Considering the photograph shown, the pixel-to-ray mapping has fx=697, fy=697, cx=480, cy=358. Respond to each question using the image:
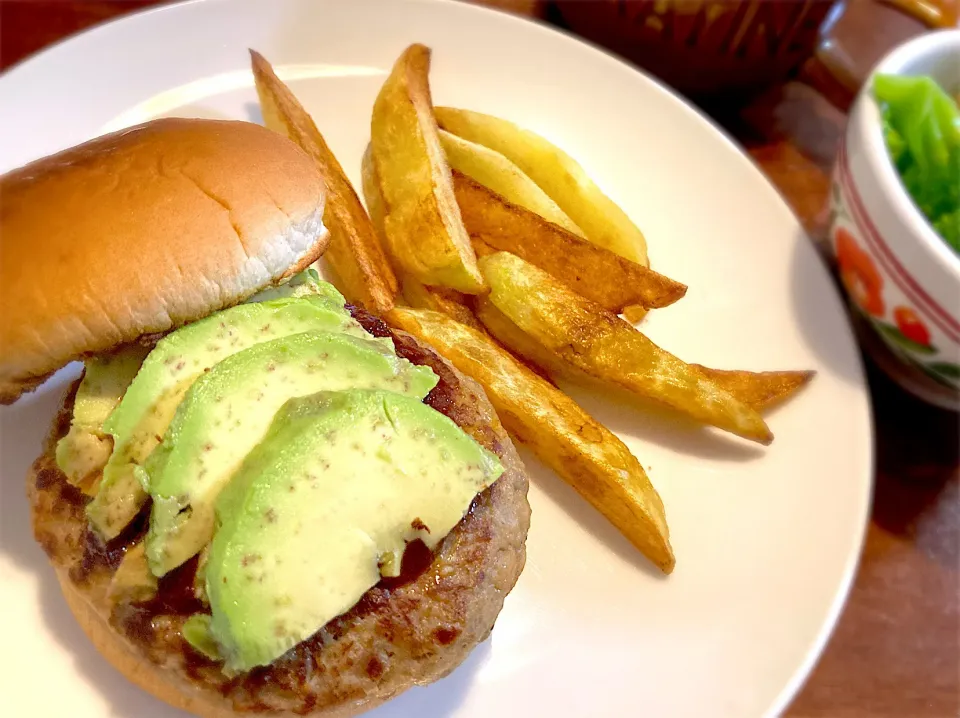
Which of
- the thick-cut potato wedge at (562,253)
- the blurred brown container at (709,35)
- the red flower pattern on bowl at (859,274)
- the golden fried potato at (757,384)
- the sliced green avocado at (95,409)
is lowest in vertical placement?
the sliced green avocado at (95,409)

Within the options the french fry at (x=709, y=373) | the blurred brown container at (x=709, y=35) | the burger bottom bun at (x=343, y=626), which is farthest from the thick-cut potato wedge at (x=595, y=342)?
the blurred brown container at (x=709, y=35)

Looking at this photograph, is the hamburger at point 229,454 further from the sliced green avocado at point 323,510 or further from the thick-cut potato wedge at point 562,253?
the thick-cut potato wedge at point 562,253

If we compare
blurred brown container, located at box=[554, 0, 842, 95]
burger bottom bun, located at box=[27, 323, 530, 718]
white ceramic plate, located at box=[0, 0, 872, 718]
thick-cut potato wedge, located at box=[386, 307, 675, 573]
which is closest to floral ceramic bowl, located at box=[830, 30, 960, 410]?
white ceramic plate, located at box=[0, 0, 872, 718]

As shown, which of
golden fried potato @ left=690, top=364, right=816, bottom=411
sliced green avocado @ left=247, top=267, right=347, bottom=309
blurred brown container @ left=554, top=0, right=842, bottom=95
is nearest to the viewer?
sliced green avocado @ left=247, top=267, right=347, bottom=309

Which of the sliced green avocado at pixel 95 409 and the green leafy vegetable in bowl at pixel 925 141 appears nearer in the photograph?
the sliced green avocado at pixel 95 409

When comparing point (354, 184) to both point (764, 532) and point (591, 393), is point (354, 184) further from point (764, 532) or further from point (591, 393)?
point (764, 532)

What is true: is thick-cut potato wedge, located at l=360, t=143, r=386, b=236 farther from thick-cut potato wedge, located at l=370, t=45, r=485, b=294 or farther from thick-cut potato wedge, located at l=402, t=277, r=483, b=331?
thick-cut potato wedge, located at l=402, t=277, r=483, b=331

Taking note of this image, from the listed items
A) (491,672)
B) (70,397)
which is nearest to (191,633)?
(70,397)

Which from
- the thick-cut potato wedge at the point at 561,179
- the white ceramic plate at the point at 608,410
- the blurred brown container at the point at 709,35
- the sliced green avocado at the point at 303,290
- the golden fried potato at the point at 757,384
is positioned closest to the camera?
the sliced green avocado at the point at 303,290
